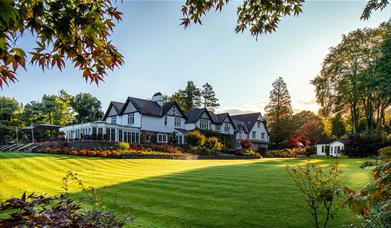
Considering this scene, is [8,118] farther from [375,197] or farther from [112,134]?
[375,197]

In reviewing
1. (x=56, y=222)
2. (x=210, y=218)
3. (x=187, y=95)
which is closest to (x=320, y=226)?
(x=210, y=218)

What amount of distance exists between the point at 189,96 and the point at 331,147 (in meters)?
39.0

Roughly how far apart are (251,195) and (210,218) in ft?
9.02

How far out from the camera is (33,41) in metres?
3.56

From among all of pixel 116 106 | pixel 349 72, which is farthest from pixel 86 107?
pixel 349 72

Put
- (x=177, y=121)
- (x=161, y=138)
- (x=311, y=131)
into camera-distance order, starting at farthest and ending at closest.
Answer: (x=311, y=131) < (x=177, y=121) < (x=161, y=138)

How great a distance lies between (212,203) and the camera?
8.88 m

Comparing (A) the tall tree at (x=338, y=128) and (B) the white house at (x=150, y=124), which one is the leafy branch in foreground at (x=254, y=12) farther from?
(A) the tall tree at (x=338, y=128)

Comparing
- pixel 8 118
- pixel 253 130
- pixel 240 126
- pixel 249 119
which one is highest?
pixel 249 119

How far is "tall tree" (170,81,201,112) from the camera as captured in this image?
7736cm

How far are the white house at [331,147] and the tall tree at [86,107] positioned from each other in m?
46.4

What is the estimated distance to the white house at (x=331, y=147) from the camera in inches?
1819

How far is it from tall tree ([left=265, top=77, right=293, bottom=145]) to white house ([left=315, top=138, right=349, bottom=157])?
1570 cm

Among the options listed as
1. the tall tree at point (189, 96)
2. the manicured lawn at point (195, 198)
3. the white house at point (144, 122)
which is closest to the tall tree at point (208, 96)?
the tall tree at point (189, 96)
